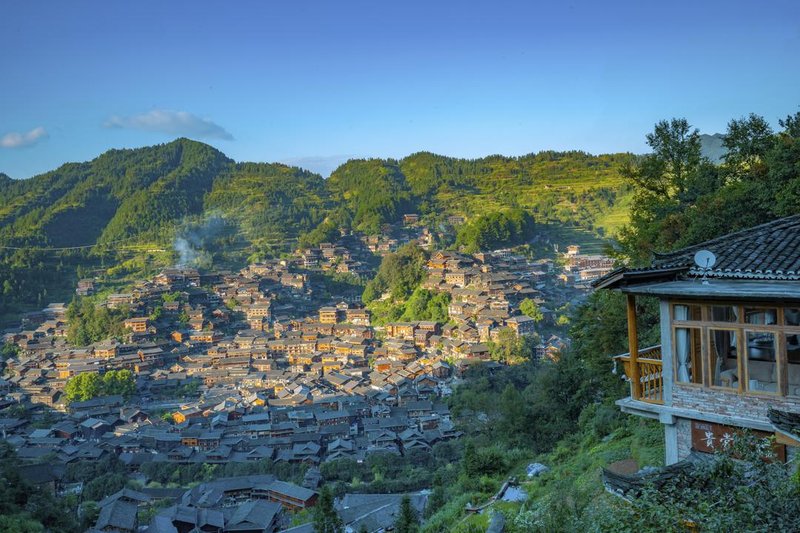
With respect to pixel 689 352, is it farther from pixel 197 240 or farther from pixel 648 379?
pixel 197 240

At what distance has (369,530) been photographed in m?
10.6

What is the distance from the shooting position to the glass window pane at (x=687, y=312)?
360cm

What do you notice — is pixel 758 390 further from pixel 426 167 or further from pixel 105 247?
pixel 426 167

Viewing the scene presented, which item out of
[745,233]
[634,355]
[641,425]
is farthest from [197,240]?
[745,233]

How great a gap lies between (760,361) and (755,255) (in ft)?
1.82

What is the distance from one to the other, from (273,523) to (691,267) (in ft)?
34.1

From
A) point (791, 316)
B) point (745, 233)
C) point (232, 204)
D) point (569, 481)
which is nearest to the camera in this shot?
Result: point (791, 316)

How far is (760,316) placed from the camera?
11.2 feet

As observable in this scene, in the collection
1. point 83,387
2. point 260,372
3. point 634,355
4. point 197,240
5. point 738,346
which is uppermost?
point 197,240

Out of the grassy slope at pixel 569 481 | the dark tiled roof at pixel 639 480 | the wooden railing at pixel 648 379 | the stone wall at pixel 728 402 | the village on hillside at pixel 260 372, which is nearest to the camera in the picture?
the dark tiled roof at pixel 639 480

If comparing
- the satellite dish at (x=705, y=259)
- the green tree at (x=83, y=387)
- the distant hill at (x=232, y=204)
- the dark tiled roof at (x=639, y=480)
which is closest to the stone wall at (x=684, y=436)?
the dark tiled roof at (x=639, y=480)

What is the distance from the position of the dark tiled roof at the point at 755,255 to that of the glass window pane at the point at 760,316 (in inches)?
7.5

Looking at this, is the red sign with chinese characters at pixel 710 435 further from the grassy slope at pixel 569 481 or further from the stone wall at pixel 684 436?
the grassy slope at pixel 569 481

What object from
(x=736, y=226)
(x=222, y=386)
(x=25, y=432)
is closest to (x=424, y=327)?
(x=222, y=386)
